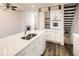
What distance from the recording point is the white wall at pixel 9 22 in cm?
105

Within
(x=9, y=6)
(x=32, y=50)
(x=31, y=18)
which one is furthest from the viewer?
(x=32, y=50)

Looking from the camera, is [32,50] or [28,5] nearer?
[28,5]

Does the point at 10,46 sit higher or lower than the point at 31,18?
lower

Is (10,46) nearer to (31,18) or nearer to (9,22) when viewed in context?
(9,22)

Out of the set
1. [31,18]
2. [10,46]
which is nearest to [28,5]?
[31,18]

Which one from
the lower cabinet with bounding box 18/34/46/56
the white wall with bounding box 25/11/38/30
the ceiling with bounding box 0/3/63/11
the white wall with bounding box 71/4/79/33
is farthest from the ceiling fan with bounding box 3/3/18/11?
the white wall with bounding box 71/4/79/33

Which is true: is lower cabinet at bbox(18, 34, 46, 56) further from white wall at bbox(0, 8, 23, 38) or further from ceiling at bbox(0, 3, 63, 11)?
ceiling at bbox(0, 3, 63, 11)

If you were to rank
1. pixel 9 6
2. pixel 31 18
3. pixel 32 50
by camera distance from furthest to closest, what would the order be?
pixel 32 50, pixel 31 18, pixel 9 6

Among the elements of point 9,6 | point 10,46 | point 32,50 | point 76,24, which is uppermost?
point 9,6

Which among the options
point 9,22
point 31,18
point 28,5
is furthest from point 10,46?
point 28,5

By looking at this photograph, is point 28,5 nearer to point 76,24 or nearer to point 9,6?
point 9,6

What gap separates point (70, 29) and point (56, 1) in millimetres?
433

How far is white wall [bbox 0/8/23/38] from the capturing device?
105 cm

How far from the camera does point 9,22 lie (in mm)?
1127
